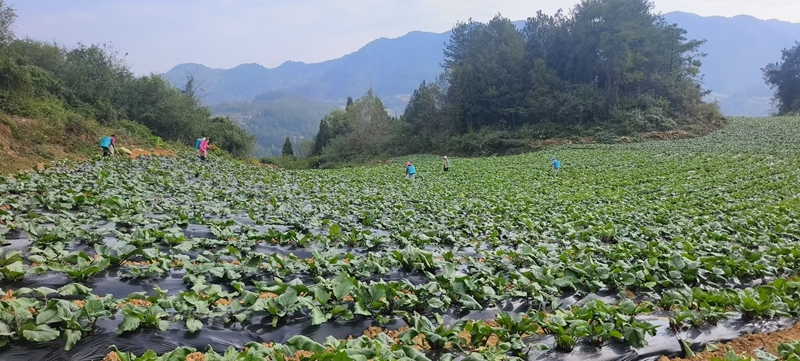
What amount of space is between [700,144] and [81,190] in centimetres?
3683

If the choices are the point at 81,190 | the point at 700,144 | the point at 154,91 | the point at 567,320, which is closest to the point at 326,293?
the point at 567,320

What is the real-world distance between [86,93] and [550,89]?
44.3 m

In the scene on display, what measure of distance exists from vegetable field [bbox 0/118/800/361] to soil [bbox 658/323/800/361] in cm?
11

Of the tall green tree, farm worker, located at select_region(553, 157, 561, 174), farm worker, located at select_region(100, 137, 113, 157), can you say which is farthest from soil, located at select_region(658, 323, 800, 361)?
the tall green tree

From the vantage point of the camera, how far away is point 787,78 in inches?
2410

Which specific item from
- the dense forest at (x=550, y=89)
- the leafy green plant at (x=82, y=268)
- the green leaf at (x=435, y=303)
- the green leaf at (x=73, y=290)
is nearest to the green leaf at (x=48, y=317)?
the green leaf at (x=73, y=290)

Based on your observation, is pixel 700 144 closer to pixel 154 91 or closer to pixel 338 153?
pixel 338 153

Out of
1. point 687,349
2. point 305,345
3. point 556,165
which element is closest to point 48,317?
point 305,345

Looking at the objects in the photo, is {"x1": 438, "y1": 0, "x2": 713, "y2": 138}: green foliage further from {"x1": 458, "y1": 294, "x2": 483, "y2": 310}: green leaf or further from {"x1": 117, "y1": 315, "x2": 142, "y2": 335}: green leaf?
{"x1": 117, "y1": 315, "x2": 142, "y2": 335}: green leaf

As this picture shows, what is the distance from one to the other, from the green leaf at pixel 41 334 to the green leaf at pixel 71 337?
0.20ft

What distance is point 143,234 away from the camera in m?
5.79

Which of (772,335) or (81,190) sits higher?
(81,190)

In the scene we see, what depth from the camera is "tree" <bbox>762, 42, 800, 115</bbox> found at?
5934 centimetres

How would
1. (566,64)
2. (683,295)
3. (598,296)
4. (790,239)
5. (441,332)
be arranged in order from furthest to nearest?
(566,64)
(790,239)
(598,296)
(683,295)
(441,332)
